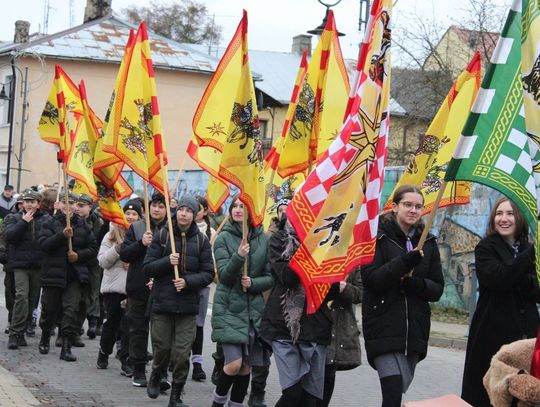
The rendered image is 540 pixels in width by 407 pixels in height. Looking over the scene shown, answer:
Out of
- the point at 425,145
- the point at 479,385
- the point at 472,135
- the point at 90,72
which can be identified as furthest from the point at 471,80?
the point at 90,72

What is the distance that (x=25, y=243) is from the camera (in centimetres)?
1234

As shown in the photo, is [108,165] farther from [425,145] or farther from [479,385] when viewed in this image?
[479,385]

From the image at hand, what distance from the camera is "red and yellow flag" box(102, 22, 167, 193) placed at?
1032 centimetres

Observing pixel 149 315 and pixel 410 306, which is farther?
pixel 149 315

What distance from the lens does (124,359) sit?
36.1ft

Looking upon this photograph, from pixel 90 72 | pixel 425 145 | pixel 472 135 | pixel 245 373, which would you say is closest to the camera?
pixel 472 135

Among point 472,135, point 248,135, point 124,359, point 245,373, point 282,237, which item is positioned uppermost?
point 472,135

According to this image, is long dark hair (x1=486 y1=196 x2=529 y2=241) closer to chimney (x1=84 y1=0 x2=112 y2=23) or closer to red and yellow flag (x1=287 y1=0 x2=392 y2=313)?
red and yellow flag (x1=287 y1=0 x2=392 y2=313)

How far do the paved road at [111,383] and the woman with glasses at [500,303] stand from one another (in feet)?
10.8

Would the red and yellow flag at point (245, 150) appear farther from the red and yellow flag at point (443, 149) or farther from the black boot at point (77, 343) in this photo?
the black boot at point (77, 343)

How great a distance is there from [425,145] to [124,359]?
3.98m

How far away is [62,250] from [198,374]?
2.28 m

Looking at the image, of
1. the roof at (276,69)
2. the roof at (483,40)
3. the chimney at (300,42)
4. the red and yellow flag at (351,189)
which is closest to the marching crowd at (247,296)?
the red and yellow flag at (351,189)

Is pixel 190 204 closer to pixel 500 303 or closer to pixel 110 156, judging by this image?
pixel 110 156
